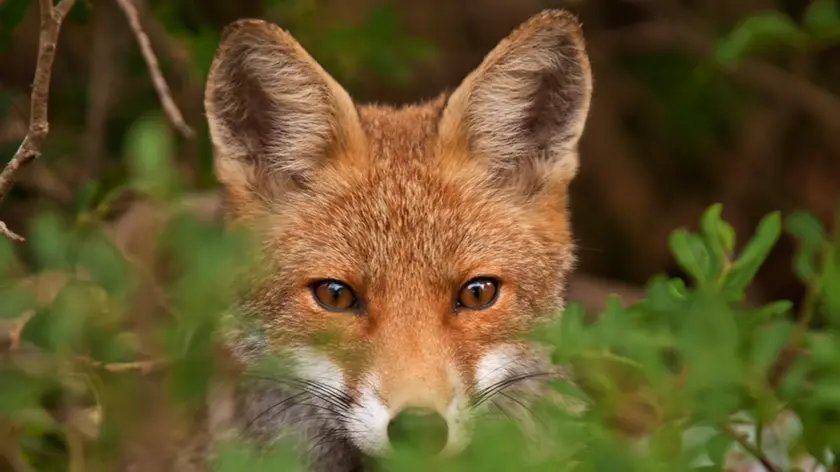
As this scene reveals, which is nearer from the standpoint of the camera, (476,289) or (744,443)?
(744,443)

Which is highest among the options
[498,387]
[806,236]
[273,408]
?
[806,236]

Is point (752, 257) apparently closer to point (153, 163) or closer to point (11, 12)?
point (153, 163)

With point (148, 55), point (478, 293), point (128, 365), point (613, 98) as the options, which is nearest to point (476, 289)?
point (478, 293)

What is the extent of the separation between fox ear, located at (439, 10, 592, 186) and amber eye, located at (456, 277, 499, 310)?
0.47 metres

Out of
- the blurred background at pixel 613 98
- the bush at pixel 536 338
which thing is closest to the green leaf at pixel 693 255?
the bush at pixel 536 338

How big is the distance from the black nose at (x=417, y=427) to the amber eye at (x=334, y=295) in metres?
0.53

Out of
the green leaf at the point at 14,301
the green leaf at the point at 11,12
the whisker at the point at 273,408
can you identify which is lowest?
the whisker at the point at 273,408

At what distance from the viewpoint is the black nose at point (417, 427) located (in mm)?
2674

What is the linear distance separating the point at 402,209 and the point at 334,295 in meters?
0.33

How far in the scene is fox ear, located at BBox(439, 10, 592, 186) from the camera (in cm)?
340

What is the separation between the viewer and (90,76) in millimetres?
5039

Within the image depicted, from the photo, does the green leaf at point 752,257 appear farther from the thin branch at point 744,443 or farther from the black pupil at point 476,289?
the black pupil at point 476,289

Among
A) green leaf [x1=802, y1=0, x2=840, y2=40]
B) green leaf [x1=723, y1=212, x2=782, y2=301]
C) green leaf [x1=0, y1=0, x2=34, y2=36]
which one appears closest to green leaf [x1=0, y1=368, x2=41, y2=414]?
green leaf [x1=0, y1=0, x2=34, y2=36]

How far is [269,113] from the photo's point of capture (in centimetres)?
356
